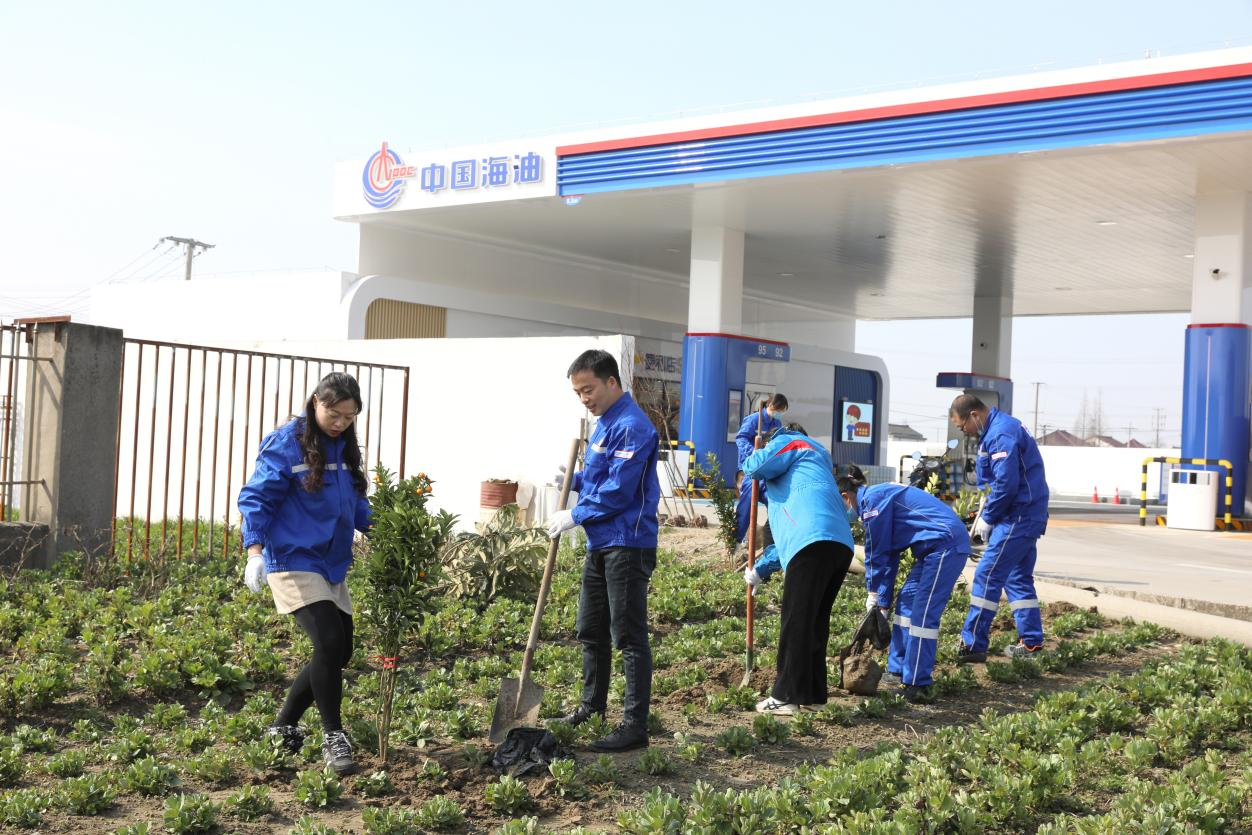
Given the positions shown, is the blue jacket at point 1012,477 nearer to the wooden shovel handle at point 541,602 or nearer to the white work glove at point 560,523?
the wooden shovel handle at point 541,602

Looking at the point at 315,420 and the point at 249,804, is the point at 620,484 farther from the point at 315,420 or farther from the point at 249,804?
the point at 249,804

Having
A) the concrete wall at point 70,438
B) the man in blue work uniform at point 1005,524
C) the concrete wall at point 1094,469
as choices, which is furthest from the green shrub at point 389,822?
the concrete wall at point 1094,469

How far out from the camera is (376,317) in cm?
2481

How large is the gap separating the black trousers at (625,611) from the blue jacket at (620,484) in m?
0.08

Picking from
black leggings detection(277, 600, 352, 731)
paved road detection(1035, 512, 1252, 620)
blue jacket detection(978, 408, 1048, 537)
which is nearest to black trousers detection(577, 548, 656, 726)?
black leggings detection(277, 600, 352, 731)

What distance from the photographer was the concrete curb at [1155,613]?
898 centimetres

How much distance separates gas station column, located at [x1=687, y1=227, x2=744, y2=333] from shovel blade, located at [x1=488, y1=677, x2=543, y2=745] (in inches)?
693

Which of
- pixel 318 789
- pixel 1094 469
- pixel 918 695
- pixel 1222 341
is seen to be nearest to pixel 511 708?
pixel 318 789

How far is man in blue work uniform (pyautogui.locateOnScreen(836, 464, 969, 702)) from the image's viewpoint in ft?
22.2

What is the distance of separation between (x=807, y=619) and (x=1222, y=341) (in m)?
15.3

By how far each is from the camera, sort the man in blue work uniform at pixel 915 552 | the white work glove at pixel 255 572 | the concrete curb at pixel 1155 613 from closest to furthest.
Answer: the white work glove at pixel 255 572, the man in blue work uniform at pixel 915 552, the concrete curb at pixel 1155 613

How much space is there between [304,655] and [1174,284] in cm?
2814

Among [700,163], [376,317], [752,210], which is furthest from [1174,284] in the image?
[376,317]

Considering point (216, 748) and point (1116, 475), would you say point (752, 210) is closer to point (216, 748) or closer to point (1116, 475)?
point (216, 748)
